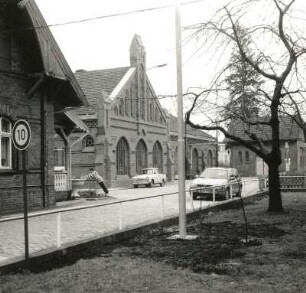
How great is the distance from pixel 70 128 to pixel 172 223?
10882 mm

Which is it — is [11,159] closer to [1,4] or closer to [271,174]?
[1,4]

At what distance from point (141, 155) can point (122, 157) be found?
382 centimetres

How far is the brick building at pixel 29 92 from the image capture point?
17016mm

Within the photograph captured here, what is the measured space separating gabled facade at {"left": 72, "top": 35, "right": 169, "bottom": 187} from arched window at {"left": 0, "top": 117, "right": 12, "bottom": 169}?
16.6 m

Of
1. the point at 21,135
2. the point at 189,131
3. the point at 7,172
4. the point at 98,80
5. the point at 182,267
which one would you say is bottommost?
the point at 182,267

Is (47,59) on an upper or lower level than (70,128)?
upper

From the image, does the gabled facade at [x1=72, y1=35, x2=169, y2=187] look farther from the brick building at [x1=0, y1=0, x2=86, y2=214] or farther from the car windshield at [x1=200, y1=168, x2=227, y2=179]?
the brick building at [x1=0, y1=0, x2=86, y2=214]

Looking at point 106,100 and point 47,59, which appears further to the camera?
point 106,100

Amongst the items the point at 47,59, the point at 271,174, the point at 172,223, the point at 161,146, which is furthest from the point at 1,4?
the point at 161,146

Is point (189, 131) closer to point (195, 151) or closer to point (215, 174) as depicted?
point (195, 151)

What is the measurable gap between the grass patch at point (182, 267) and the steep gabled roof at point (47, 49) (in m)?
7.97

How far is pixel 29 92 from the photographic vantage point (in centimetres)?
1800

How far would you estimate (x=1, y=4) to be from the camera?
16734mm

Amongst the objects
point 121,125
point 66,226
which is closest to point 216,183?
point 66,226
